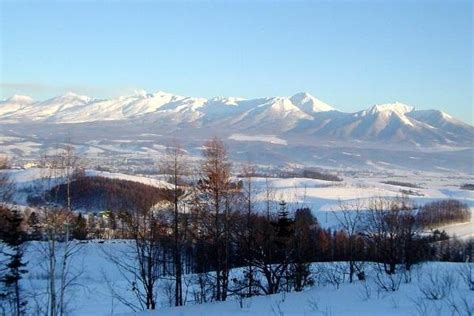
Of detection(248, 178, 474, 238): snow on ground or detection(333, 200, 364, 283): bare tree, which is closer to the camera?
detection(333, 200, 364, 283): bare tree

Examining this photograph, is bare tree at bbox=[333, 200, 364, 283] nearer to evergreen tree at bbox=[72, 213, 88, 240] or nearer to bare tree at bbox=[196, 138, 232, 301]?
Result: bare tree at bbox=[196, 138, 232, 301]

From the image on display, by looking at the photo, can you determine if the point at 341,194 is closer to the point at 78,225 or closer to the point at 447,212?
the point at 447,212

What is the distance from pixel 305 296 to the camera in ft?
35.2

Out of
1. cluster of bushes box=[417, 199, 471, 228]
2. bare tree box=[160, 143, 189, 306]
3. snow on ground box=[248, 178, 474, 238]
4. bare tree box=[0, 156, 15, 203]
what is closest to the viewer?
bare tree box=[0, 156, 15, 203]

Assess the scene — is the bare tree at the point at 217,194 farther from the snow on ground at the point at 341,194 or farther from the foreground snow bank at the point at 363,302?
the snow on ground at the point at 341,194

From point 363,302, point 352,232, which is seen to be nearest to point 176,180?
point 363,302

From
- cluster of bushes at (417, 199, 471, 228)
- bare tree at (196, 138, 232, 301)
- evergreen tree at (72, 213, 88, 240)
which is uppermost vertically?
bare tree at (196, 138, 232, 301)

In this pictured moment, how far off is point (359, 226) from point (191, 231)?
29.8ft

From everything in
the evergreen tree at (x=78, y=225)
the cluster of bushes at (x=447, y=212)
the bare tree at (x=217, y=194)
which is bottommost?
the cluster of bushes at (x=447, y=212)

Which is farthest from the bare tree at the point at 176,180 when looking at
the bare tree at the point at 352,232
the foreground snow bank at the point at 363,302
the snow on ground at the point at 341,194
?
the snow on ground at the point at 341,194

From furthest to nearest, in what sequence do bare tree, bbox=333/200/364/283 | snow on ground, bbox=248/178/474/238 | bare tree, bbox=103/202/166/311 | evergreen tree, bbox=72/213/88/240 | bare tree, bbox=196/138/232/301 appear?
snow on ground, bbox=248/178/474/238 → evergreen tree, bbox=72/213/88/240 → bare tree, bbox=333/200/364/283 → bare tree, bbox=196/138/232/301 → bare tree, bbox=103/202/166/311

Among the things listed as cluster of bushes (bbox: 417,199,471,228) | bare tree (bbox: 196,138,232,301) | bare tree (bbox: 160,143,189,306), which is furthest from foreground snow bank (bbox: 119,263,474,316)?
cluster of bushes (bbox: 417,199,471,228)

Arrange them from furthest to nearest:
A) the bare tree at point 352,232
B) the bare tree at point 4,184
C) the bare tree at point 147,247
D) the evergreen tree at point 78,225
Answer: the evergreen tree at point 78,225 → the bare tree at point 352,232 → the bare tree at point 147,247 → the bare tree at point 4,184

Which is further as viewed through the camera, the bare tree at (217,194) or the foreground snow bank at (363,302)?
the bare tree at (217,194)
